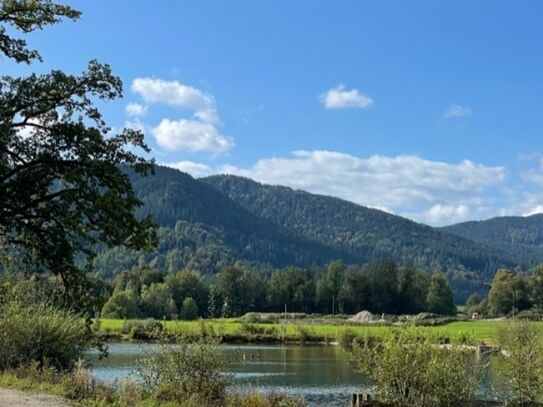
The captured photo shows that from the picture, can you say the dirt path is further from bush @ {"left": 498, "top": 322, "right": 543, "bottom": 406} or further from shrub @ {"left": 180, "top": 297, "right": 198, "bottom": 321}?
shrub @ {"left": 180, "top": 297, "right": 198, "bottom": 321}

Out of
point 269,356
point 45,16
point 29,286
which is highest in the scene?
point 45,16

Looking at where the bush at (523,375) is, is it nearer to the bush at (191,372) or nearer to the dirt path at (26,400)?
the bush at (191,372)

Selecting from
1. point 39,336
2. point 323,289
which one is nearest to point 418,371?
point 39,336

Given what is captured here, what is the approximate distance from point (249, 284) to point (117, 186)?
128 m

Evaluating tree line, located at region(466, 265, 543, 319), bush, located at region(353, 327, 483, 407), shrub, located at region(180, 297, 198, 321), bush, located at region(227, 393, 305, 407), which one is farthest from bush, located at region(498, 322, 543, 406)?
tree line, located at region(466, 265, 543, 319)

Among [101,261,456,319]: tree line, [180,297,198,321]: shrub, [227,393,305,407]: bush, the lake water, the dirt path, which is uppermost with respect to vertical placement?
[101,261,456,319]: tree line

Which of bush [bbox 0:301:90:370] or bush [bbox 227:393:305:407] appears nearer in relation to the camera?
bush [bbox 227:393:305:407]

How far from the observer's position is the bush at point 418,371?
2136 centimetres

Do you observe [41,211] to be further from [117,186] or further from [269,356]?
[269,356]

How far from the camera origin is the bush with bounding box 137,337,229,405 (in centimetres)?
1998

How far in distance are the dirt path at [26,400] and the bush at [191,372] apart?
358 centimetres

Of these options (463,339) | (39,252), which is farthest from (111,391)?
(463,339)

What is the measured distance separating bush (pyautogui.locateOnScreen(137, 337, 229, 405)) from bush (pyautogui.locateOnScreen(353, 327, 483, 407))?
16.1 feet

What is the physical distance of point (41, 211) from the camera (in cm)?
1337
